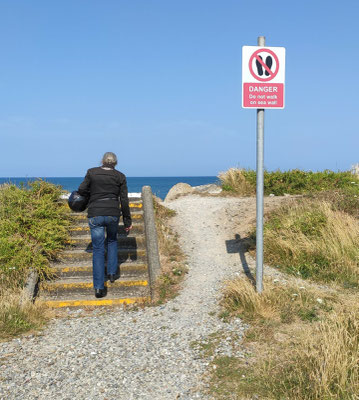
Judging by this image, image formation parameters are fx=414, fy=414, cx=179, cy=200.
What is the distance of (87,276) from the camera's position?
7.68 metres

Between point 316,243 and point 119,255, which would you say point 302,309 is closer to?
point 316,243

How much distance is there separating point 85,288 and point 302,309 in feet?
12.3

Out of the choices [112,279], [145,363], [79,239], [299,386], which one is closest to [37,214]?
[79,239]

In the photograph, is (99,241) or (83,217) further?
(83,217)

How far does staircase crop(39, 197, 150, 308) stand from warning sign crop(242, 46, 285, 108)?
370 cm

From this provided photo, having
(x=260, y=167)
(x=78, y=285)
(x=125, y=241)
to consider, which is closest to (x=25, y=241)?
(x=78, y=285)

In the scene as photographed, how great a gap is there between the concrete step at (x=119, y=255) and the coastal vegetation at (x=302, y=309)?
212 centimetres

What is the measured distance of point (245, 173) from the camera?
50.3ft

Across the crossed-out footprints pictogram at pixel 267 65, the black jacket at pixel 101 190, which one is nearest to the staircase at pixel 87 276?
the black jacket at pixel 101 190

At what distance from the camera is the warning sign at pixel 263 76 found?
18.7 feet

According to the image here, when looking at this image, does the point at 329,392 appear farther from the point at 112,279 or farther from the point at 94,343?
the point at 112,279

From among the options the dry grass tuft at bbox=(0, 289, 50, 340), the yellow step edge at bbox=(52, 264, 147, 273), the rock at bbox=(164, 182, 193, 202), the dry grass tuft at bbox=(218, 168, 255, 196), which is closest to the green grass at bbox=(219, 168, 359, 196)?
the dry grass tuft at bbox=(218, 168, 255, 196)

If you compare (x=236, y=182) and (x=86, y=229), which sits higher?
(x=236, y=182)

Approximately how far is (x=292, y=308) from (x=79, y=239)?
466 cm
